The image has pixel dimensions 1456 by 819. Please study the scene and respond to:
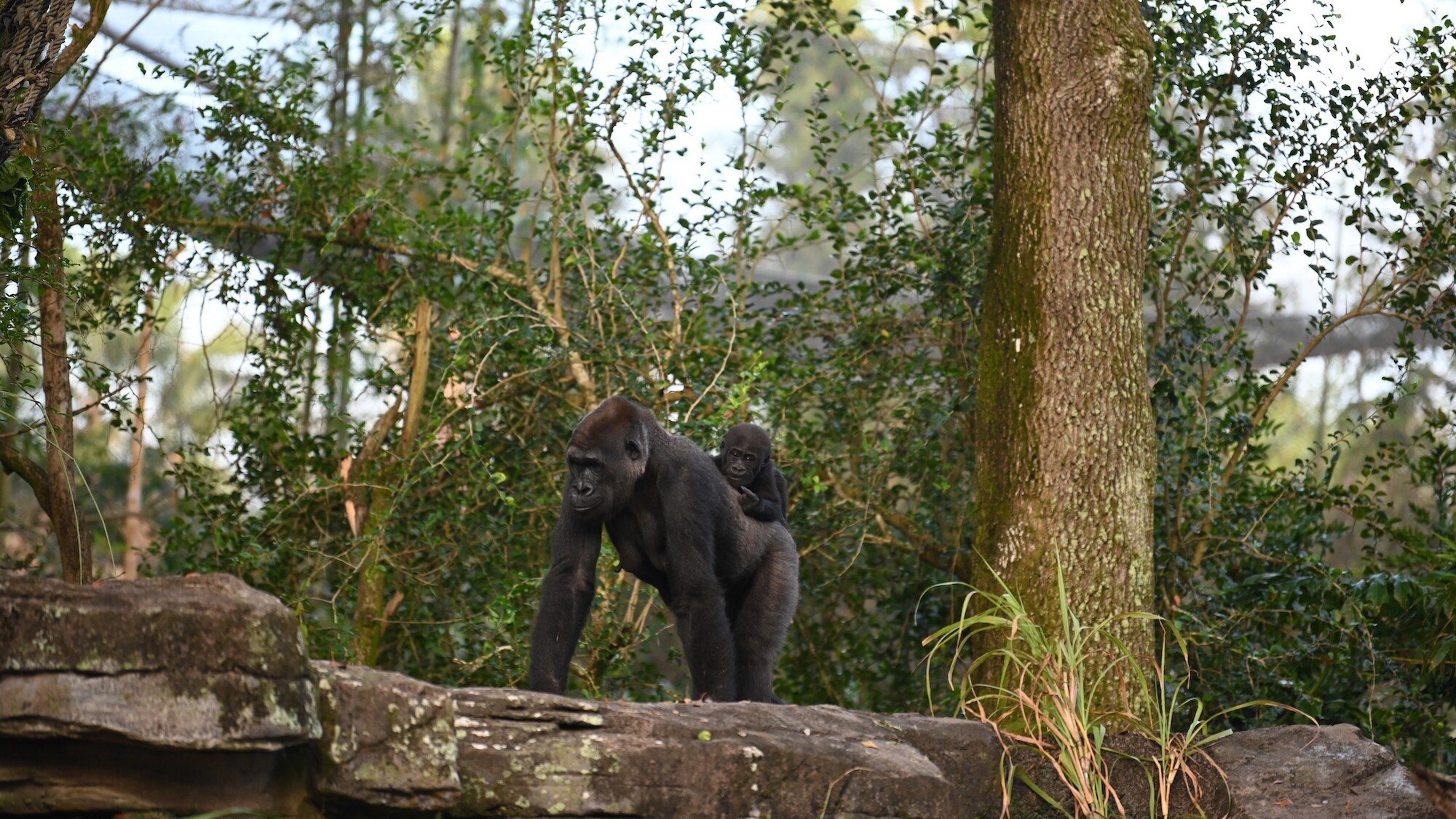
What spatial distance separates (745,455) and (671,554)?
0.82m

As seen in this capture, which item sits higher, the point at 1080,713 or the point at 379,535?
the point at 379,535

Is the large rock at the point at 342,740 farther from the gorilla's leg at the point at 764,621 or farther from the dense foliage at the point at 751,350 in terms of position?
the dense foliage at the point at 751,350

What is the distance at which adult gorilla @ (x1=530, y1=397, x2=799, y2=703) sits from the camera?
4.44 m

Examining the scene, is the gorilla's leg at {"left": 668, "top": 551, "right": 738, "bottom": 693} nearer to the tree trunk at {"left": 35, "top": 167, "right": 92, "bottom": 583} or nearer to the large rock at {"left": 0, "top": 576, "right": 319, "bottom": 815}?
the large rock at {"left": 0, "top": 576, "right": 319, "bottom": 815}

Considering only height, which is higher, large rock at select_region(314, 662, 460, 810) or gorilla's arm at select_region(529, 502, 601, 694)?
gorilla's arm at select_region(529, 502, 601, 694)

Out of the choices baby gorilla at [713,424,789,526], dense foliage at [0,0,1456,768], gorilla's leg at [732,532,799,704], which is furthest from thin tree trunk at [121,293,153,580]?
gorilla's leg at [732,532,799,704]

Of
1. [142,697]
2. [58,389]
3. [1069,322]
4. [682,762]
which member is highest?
[1069,322]

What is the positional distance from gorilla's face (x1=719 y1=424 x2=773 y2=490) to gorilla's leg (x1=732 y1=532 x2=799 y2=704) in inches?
13.1

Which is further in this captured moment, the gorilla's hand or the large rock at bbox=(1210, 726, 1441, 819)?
the gorilla's hand

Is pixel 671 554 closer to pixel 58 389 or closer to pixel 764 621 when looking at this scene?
pixel 764 621

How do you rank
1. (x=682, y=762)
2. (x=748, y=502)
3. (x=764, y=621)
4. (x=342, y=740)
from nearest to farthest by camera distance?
(x=342, y=740) < (x=682, y=762) < (x=764, y=621) < (x=748, y=502)

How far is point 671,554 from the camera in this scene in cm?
451

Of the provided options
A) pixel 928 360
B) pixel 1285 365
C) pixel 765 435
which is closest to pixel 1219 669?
pixel 1285 365

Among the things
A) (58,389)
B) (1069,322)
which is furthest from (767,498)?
(58,389)
